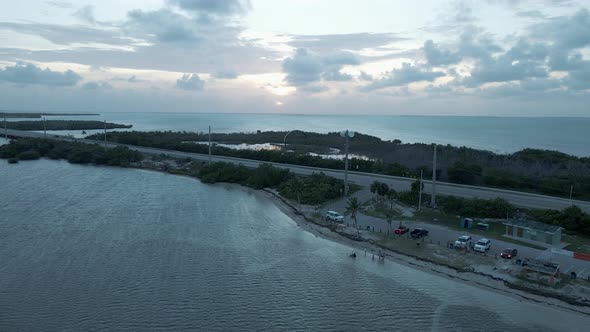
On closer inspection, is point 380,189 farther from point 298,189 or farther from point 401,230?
point 401,230

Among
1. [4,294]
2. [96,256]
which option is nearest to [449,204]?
[96,256]

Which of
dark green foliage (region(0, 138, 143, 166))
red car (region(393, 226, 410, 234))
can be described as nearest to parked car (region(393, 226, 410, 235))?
red car (region(393, 226, 410, 234))

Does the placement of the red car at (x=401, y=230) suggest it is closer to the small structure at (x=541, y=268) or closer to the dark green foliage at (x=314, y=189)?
the small structure at (x=541, y=268)

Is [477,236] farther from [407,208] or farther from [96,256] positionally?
[96,256]

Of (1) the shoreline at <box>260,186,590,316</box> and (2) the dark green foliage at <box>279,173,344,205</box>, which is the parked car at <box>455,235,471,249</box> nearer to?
(1) the shoreline at <box>260,186,590,316</box>

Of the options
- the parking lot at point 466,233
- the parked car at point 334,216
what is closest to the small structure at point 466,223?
the parking lot at point 466,233

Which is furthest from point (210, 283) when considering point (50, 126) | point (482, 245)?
point (50, 126)
